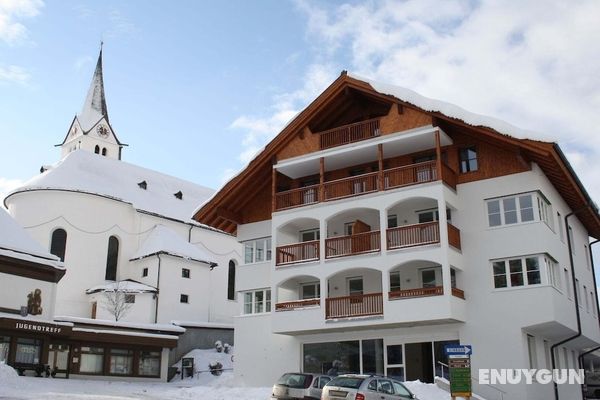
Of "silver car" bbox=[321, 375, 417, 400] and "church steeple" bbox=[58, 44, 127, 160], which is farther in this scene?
"church steeple" bbox=[58, 44, 127, 160]

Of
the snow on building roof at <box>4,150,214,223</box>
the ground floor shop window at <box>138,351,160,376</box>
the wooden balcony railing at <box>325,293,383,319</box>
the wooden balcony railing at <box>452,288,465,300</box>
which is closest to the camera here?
the wooden balcony railing at <box>452,288,465,300</box>

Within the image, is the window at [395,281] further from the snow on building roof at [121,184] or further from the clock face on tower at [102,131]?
the clock face on tower at [102,131]

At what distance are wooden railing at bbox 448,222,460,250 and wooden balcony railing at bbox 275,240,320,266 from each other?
6.13m

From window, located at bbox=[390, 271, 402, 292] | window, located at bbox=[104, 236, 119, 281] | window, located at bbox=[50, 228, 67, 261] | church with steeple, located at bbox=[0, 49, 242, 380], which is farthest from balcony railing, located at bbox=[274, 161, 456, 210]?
window, located at bbox=[104, 236, 119, 281]

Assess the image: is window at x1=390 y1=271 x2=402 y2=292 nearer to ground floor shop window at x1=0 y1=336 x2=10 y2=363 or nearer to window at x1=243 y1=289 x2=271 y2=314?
window at x1=243 y1=289 x2=271 y2=314

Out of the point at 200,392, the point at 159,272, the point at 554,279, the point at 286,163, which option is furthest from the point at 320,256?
the point at 159,272

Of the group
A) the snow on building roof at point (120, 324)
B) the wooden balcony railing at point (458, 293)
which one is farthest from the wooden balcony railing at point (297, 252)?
the snow on building roof at point (120, 324)

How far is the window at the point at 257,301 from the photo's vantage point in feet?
109

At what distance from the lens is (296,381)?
864 inches

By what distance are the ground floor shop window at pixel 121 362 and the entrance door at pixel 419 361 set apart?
16969 mm

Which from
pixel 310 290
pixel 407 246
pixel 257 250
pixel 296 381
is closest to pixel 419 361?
pixel 407 246

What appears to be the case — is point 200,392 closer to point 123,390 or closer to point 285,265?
point 123,390

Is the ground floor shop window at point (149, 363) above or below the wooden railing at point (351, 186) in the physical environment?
below

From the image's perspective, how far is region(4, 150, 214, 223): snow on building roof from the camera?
162ft
